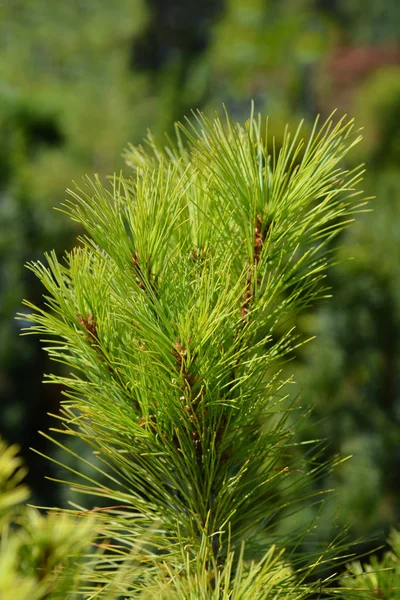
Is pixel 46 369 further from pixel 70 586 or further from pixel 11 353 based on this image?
pixel 70 586

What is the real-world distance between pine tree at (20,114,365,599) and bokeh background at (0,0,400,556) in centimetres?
13

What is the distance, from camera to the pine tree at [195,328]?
0.72 m

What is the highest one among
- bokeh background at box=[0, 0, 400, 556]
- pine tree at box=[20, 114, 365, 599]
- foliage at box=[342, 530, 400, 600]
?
bokeh background at box=[0, 0, 400, 556]

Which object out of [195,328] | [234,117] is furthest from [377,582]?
[234,117]

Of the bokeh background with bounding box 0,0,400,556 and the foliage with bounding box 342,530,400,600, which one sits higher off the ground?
the bokeh background with bounding box 0,0,400,556

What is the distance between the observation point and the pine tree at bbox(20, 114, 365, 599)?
722 mm

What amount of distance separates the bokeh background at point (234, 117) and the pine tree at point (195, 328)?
0.13 m

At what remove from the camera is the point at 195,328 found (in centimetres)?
70

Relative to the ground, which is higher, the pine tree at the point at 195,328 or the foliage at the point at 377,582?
the pine tree at the point at 195,328

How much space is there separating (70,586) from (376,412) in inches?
287

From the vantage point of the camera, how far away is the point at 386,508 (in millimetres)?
7422

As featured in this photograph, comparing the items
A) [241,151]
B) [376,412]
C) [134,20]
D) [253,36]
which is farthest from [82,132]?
[241,151]

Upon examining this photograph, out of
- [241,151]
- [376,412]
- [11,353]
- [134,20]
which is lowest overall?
[376,412]

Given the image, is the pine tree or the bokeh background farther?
the bokeh background
